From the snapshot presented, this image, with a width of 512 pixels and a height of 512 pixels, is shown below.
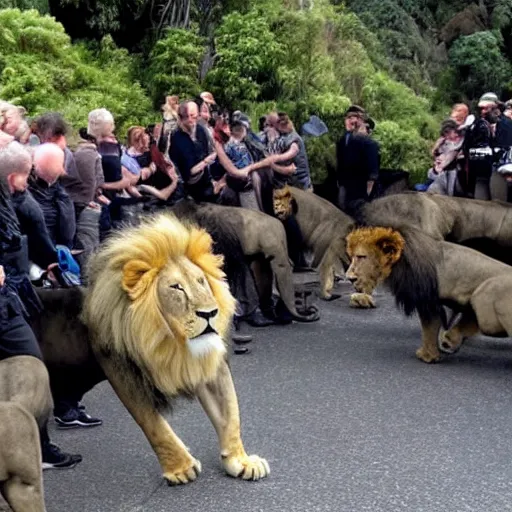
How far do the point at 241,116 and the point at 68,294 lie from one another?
5064 millimetres

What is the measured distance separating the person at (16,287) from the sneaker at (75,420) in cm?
51

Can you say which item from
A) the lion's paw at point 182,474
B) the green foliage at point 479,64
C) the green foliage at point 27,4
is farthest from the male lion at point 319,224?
the green foliage at point 479,64

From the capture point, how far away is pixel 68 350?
5.12 metres

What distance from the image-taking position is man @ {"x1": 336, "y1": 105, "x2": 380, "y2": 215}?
34.2ft

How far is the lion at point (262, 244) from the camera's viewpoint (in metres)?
7.91

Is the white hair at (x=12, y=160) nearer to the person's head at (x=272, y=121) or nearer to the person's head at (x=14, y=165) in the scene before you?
the person's head at (x=14, y=165)

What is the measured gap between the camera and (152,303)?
4562mm

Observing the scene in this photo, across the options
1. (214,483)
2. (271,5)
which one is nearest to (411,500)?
(214,483)

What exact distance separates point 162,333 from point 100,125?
12.4ft

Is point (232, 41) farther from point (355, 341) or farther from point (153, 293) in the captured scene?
point (153, 293)

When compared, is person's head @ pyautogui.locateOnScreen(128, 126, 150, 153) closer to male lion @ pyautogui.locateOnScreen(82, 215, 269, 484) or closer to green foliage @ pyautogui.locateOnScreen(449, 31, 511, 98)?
male lion @ pyautogui.locateOnScreen(82, 215, 269, 484)

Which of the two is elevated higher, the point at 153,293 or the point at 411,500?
the point at 153,293

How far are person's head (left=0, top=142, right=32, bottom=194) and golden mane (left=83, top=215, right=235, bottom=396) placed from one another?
0.59 meters

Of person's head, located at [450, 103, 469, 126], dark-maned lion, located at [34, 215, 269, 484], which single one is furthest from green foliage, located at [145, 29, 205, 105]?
dark-maned lion, located at [34, 215, 269, 484]
